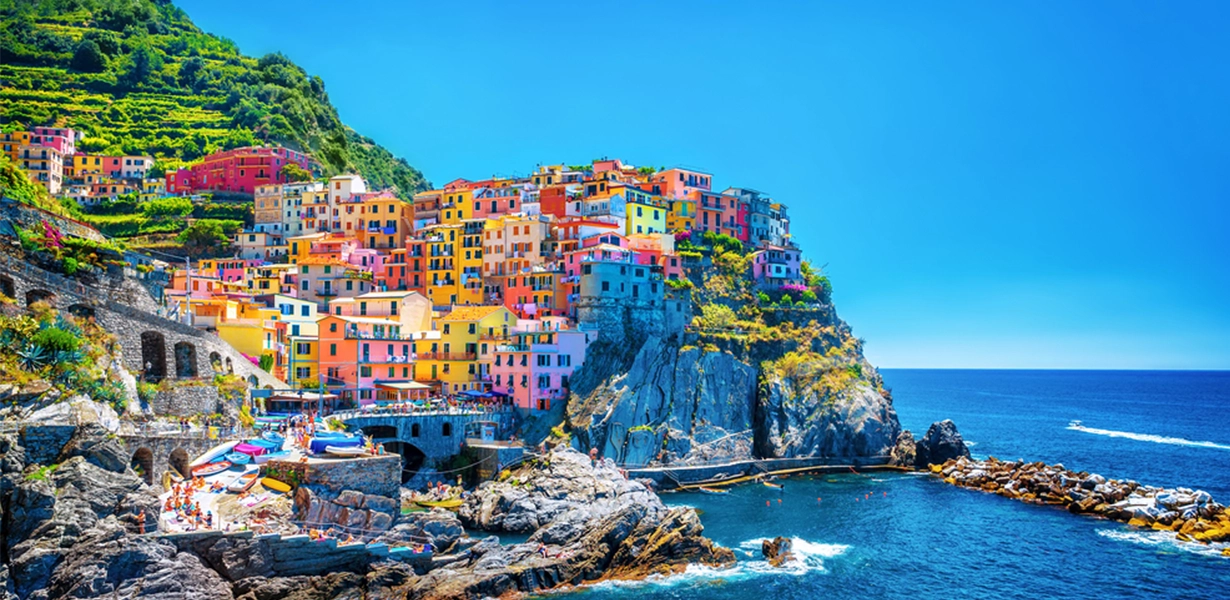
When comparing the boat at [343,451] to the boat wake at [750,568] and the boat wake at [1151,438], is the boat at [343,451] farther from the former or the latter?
the boat wake at [1151,438]

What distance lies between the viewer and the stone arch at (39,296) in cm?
4812

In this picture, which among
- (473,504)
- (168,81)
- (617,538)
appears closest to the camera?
(617,538)

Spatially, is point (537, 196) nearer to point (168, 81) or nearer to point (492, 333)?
point (492, 333)

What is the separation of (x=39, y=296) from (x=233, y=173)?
2677 inches

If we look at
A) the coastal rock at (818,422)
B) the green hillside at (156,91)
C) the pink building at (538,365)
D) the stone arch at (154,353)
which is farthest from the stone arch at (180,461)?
the green hillside at (156,91)

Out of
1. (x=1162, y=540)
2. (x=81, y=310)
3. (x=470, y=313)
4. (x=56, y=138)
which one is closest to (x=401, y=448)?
(x=470, y=313)

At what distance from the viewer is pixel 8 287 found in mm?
47250

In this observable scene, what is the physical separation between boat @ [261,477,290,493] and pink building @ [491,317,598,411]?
3030 centimetres

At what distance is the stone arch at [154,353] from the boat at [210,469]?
9841 millimetres

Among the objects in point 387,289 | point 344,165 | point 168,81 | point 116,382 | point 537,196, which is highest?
point 168,81

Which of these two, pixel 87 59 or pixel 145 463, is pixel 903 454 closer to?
pixel 145 463

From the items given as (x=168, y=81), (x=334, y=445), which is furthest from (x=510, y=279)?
(x=168, y=81)

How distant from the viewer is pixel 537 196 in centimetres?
9706

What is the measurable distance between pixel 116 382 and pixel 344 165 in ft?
313
